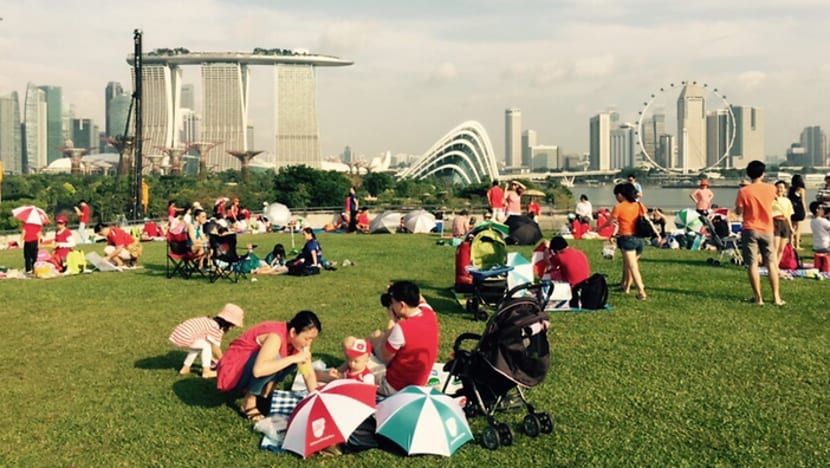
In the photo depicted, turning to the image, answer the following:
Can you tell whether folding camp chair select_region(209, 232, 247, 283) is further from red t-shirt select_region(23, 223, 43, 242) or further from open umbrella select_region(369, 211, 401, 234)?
open umbrella select_region(369, 211, 401, 234)

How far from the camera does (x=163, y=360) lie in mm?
7301

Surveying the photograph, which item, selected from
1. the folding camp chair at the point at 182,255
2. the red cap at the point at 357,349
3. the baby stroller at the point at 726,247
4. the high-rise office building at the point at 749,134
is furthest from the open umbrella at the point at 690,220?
the high-rise office building at the point at 749,134

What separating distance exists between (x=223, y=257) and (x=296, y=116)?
174 metres

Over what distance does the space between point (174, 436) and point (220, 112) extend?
18071cm

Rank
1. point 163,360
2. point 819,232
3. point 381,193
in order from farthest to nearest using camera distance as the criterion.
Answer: point 381,193
point 819,232
point 163,360

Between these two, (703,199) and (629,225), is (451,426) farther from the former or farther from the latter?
(703,199)

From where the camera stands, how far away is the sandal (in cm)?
544

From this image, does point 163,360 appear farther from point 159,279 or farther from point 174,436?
point 159,279

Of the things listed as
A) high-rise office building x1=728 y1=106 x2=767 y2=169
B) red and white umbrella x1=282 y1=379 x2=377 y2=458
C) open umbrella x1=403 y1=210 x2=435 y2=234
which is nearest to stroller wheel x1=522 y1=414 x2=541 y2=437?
red and white umbrella x1=282 y1=379 x2=377 y2=458

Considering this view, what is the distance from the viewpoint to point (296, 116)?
182 metres

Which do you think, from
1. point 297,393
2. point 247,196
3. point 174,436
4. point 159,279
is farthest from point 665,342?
point 247,196

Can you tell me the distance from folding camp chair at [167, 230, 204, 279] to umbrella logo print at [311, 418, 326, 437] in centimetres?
932

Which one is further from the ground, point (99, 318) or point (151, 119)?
point (151, 119)

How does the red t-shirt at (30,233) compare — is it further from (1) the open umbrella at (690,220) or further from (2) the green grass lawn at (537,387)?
(1) the open umbrella at (690,220)
